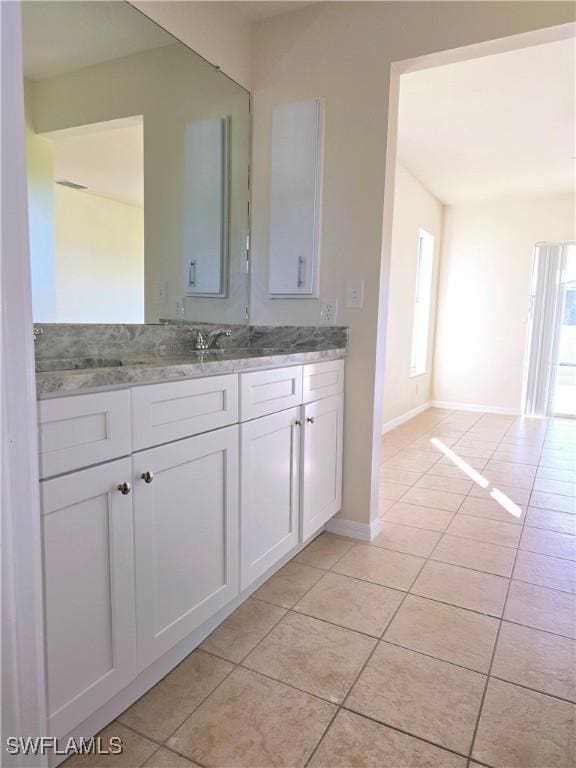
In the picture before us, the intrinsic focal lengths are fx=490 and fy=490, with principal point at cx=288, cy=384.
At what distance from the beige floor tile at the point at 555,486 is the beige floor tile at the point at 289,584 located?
6.32 ft

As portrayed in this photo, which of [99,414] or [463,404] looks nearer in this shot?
[99,414]

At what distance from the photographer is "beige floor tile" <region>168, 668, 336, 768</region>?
1.22 metres

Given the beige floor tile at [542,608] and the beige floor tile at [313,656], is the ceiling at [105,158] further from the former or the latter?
the beige floor tile at [542,608]

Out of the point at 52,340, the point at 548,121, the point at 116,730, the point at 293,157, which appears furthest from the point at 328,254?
the point at 548,121

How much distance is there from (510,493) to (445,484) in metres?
0.40

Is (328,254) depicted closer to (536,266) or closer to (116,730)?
(116,730)

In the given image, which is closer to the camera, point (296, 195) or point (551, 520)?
point (296, 195)

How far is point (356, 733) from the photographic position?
129 centimetres

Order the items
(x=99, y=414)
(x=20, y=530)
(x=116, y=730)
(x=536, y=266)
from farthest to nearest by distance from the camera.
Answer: (x=536, y=266) < (x=116, y=730) < (x=99, y=414) < (x=20, y=530)

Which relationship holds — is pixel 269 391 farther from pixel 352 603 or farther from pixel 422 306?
pixel 422 306

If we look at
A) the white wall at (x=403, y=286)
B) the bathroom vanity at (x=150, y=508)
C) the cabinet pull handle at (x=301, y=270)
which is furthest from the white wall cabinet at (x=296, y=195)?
the white wall at (x=403, y=286)

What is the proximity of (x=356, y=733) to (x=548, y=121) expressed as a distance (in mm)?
3972

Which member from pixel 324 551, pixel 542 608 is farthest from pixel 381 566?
pixel 542 608

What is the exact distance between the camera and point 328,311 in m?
2.40
